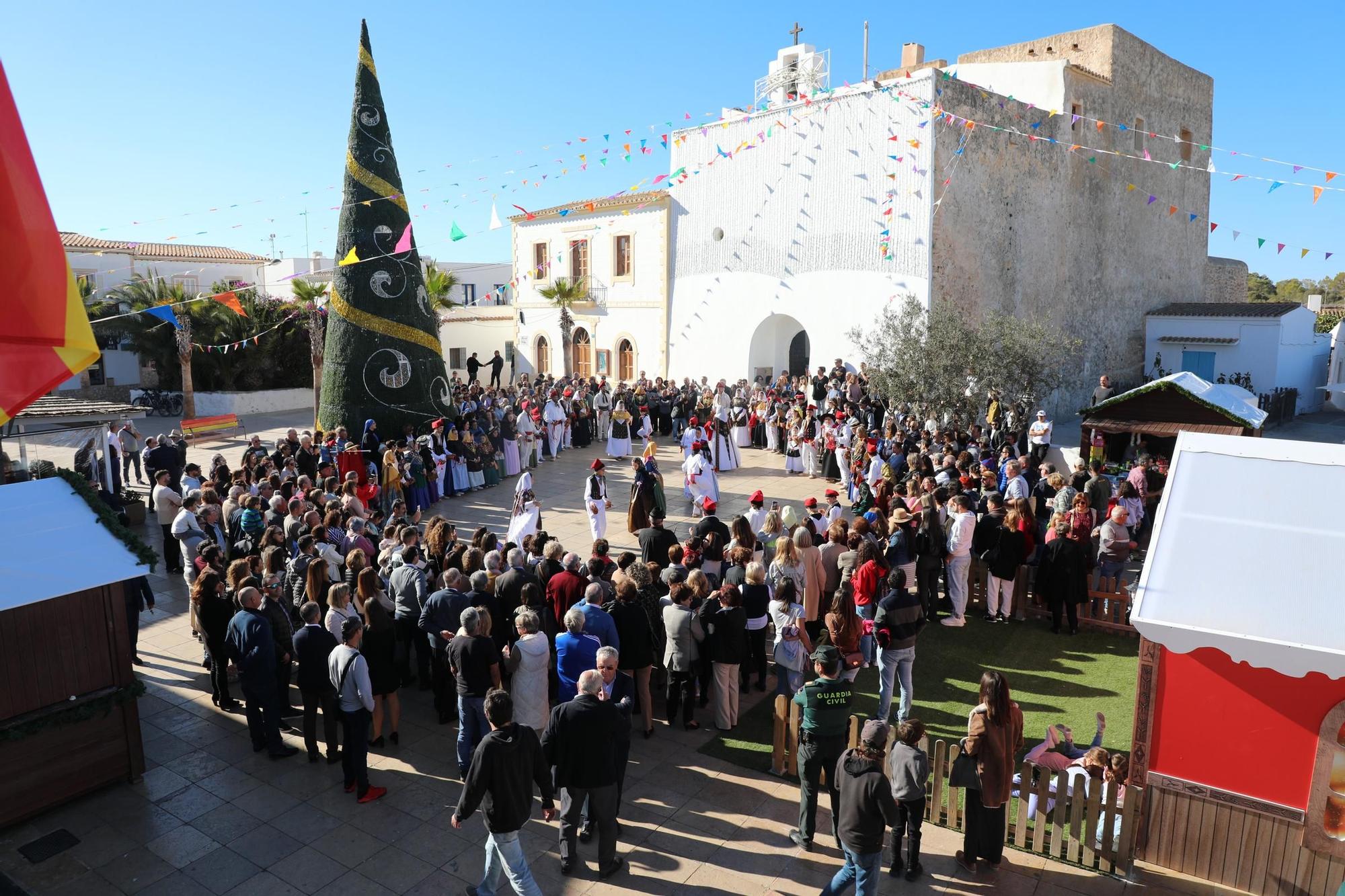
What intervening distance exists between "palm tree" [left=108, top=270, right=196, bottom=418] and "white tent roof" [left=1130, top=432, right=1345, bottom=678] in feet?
84.7

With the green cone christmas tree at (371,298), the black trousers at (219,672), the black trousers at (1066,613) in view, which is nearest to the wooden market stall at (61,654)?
the black trousers at (219,672)

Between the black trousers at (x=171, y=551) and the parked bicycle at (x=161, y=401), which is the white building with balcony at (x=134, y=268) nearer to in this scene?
the parked bicycle at (x=161, y=401)

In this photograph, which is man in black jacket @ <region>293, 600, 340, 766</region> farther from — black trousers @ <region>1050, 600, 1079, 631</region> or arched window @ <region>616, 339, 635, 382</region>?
arched window @ <region>616, 339, 635, 382</region>

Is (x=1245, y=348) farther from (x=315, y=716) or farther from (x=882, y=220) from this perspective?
(x=315, y=716)

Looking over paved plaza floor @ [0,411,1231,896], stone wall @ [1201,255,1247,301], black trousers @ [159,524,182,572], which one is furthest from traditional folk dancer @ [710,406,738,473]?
stone wall @ [1201,255,1247,301]

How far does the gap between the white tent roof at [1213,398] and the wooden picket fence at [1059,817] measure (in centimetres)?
945

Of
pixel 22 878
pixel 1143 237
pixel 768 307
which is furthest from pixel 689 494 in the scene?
pixel 1143 237

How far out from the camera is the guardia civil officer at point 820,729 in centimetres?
560

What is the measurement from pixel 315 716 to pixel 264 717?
1.56ft

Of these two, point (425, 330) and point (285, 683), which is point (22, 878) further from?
point (425, 330)

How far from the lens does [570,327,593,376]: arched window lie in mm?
30281

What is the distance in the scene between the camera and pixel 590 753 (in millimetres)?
5367

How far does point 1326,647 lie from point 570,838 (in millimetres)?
4517

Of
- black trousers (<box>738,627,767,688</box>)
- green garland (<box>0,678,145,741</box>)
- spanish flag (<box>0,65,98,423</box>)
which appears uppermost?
spanish flag (<box>0,65,98,423</box>)
